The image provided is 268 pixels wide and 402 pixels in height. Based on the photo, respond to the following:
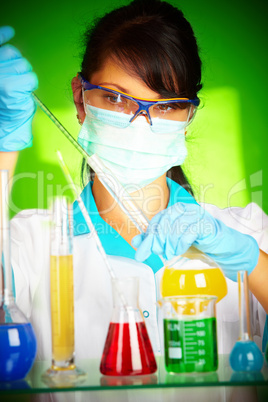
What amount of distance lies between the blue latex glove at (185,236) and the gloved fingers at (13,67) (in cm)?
75

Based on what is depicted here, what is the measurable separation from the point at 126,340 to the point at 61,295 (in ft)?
0.65

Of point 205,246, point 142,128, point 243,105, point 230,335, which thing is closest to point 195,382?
point 205,246

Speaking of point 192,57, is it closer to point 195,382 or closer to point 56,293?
point 56,293

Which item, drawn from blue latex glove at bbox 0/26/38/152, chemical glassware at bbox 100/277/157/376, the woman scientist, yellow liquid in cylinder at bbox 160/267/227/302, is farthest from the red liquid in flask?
blue latex glove at bbox 0/26/38/152

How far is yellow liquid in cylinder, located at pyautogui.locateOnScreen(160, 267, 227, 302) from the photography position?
53.5 inches

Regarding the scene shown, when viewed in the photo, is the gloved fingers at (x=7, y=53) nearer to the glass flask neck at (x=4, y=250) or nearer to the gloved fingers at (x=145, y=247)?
the glass flask neck at (x=4, y=250)

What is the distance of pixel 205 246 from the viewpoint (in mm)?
1496

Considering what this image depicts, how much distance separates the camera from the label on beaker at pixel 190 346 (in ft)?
3.92

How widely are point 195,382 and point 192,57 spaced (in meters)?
1.31

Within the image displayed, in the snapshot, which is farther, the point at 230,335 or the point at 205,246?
the point at 230,335

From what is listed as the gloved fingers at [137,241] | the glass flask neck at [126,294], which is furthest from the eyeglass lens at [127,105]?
the glass flask neck at [126,294]

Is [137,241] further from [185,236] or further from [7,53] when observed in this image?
[7,53]

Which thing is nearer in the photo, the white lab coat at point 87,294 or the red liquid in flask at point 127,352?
the red liquid in flask at point 127,352

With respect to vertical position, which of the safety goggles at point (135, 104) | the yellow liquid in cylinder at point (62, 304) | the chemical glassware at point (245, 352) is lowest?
the chemical glassware at point (245, 352)
